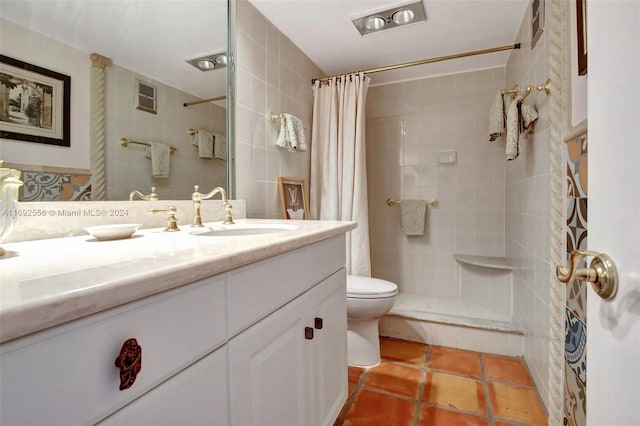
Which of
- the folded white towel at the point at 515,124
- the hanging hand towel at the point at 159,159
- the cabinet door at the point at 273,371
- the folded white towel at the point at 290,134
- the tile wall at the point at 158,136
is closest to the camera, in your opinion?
the cabinet door at the point at 273,371

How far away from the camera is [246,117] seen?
1.72 meters

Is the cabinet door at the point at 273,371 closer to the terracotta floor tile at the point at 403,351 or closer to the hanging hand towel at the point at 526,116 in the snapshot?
the terracotta floor tile at the point at 403,351

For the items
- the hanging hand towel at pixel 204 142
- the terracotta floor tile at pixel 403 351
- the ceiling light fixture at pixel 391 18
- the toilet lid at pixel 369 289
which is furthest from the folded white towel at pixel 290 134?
the terracotta floor tile at pixel 403 351

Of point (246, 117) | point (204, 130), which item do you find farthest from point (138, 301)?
point (246, 117)

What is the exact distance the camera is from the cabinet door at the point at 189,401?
450mm

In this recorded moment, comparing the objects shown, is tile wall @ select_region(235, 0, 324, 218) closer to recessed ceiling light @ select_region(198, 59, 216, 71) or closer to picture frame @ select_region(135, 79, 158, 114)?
recessed ceiling light @ select_region(198, 59, 216, 71)

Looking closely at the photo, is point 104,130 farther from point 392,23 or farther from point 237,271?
point 392,23

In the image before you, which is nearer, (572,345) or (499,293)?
(572,345)

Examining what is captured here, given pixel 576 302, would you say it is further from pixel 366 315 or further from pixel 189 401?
pixel 189 401

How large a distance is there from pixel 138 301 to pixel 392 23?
207 centimetres

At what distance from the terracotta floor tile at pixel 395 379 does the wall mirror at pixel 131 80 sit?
135 centimetres

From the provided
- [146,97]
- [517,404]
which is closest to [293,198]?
[146,97]

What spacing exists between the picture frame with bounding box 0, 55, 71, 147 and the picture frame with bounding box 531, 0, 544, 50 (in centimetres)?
197

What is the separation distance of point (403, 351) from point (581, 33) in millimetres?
1858
